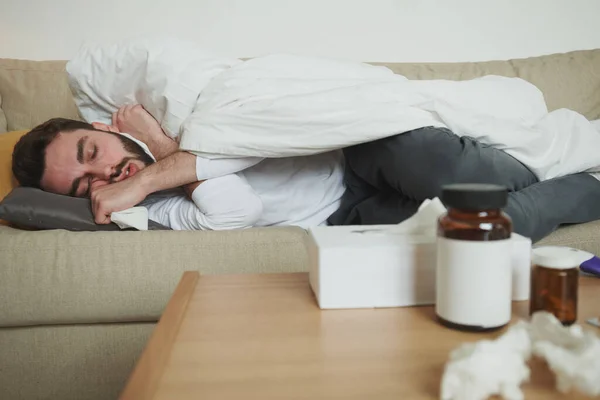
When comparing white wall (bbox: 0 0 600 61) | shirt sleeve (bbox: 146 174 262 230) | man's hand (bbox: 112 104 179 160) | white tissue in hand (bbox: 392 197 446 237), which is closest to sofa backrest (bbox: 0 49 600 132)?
white wall (bbox: 0 0 600 61)

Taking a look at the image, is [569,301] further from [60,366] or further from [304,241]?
[60,366]

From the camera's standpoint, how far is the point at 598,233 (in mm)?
1274

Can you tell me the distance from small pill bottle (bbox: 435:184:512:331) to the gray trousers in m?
0.57

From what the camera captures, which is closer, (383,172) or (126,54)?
(383,172)

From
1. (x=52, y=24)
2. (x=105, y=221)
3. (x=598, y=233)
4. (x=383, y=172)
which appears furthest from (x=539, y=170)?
(x=52, y=24)

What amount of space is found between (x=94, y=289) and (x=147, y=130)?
52 centimetres

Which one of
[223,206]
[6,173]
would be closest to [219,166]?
Result: [223,206]

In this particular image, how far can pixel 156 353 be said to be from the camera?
580 millimetres

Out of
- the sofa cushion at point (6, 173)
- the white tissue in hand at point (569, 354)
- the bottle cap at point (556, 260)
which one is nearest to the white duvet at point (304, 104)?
the sofa cushion at point (6, 173)

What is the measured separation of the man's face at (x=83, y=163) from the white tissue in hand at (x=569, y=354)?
1.13 m

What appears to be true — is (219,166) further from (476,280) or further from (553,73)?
(553,73)

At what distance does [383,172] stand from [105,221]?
638 millimetres

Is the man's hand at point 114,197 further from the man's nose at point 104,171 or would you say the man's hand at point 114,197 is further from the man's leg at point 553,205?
the man's leg at point 553,205

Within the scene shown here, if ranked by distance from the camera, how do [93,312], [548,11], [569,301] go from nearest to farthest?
1. [569,301]
2. [93,312]
3. [548,11]
